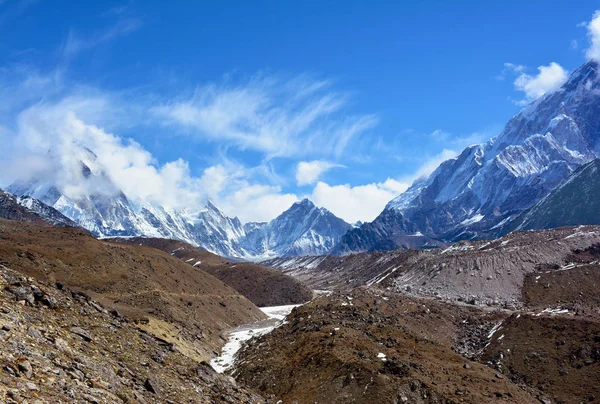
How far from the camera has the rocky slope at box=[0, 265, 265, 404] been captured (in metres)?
19.1

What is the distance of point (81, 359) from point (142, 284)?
73.6 meters

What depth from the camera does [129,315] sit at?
6750 cm

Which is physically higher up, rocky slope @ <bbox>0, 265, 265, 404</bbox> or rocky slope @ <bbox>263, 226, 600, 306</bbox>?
A: rocky slope @ <bbox>0, 265, 265, 404</bbox>

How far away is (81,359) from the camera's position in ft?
78.7

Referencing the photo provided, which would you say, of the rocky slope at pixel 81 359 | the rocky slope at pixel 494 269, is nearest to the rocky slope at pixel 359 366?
the rocky slope at pixel 81 359

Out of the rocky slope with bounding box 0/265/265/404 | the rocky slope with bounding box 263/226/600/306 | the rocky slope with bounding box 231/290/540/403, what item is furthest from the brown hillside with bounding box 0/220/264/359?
the rocky slope with bounding box 263/226/600/306

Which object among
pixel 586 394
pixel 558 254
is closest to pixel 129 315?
pixel 586 394

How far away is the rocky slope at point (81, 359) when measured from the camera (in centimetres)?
A: 1914

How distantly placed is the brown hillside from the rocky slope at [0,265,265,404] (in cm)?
2931

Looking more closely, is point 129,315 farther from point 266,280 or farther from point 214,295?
point 266,280

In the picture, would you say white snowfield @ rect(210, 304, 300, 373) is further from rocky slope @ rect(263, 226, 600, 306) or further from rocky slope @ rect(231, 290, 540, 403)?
rocky slope @ rect(263, 226, 600, 306)

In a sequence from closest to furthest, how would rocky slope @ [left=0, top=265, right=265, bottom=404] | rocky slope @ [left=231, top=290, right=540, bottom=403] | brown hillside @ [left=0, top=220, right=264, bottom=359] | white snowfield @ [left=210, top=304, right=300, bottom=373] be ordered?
rocky slope @ [left=0, top=265, right=265, bottom=404] → rocky slope @ [left=231, top=290, right=540, bottom=403] → white snowfield @ [left=210, top=304, right=300, bottom=373] → brown hillside @ [left=0, top=220, right=264, bottom=359]

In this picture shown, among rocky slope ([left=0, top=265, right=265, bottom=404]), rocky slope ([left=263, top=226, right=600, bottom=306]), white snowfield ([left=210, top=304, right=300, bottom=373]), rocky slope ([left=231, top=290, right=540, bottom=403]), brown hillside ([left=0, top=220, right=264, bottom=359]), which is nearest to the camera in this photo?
rocky slope ([left=0, top=265, right=265, bottom=404])

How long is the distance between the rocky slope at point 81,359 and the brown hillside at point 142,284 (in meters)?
29.3
